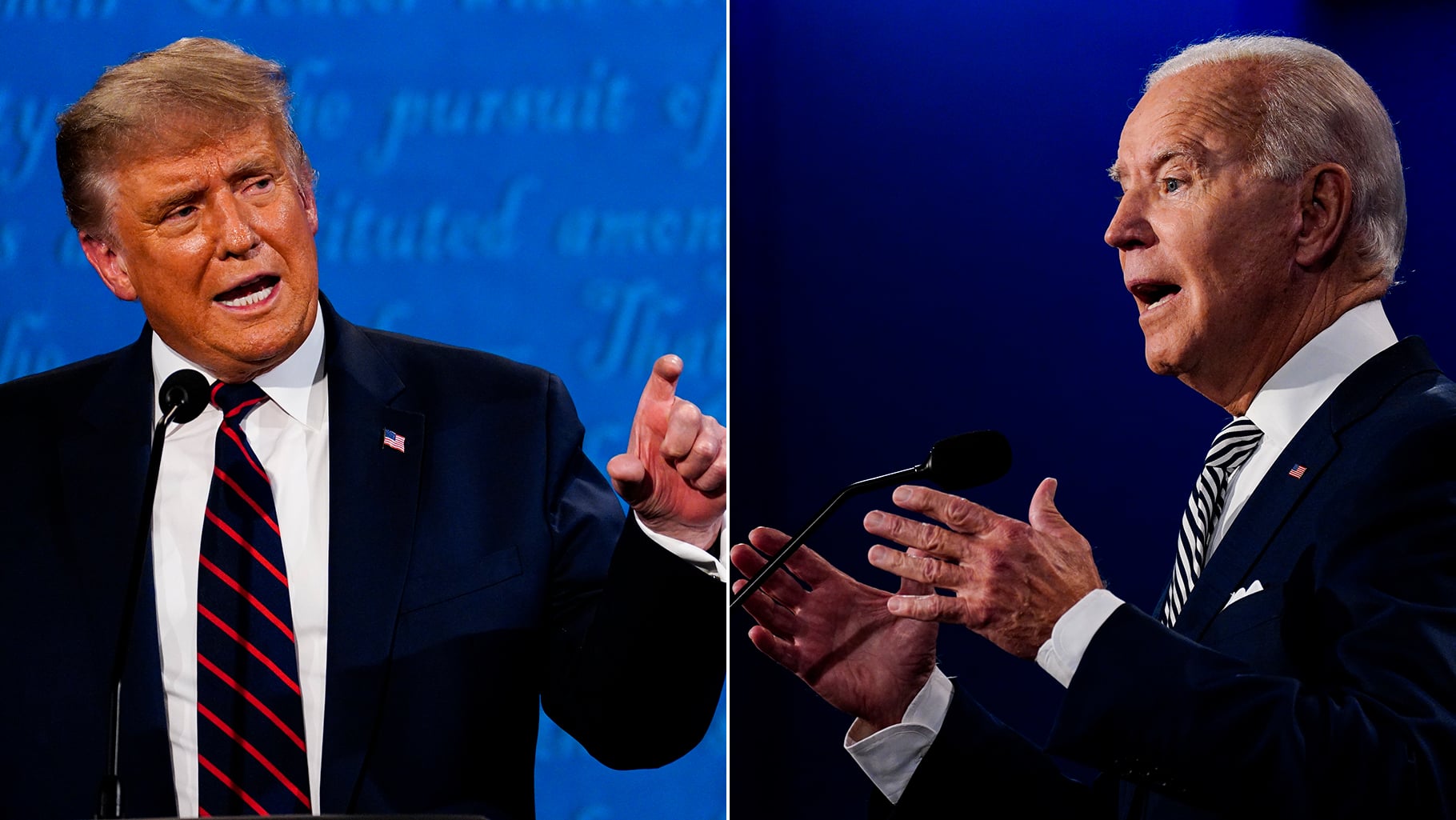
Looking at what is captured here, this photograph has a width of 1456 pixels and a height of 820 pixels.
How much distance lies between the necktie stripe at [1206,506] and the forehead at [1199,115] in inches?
19.0

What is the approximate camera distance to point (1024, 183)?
104 inches

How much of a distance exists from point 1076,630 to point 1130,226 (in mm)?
811

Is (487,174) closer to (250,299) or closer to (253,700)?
(250,299)

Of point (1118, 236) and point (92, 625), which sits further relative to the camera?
point (1118, 236)

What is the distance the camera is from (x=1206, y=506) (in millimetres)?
2422

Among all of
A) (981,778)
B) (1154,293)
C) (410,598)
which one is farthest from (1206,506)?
(410,598)

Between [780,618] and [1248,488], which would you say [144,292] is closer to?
[780,618]

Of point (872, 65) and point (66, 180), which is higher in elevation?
point (872, 65)

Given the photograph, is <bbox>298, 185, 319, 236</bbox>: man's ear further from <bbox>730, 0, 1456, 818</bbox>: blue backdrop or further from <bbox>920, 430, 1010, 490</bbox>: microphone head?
<bbox>920, 430, 1010, 490</bbox>: microphone head

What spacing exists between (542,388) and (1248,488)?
1.25m

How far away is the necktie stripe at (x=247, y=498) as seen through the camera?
2.38 m

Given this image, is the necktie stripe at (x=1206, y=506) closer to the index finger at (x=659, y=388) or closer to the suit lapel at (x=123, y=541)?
the index finger at (x=659, y=388)

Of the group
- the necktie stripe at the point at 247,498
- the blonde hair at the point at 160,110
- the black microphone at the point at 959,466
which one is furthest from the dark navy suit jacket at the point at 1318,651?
the blonde hair at the point at 160,110

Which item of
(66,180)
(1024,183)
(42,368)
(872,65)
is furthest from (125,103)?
(1024,183)
